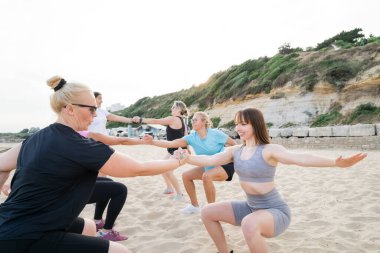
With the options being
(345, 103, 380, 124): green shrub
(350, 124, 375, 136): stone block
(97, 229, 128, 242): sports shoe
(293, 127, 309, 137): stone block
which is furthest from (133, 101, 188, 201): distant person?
(345, 103, 380, 124): green shrub

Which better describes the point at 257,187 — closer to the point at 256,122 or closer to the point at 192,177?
the point at 256,122

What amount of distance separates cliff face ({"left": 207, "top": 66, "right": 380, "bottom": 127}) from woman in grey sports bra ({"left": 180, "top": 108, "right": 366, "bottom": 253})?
1758cm

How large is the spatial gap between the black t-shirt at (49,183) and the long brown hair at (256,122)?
1.62 m

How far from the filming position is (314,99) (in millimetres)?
20844

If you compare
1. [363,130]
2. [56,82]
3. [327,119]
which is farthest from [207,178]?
[327,119]

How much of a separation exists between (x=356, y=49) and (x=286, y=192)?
66.0 feet

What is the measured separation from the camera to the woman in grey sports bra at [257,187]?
2.75 meters

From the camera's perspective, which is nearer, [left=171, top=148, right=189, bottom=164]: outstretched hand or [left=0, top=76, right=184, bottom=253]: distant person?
[left=0, top=76, right=184, bottom=253]: distant person

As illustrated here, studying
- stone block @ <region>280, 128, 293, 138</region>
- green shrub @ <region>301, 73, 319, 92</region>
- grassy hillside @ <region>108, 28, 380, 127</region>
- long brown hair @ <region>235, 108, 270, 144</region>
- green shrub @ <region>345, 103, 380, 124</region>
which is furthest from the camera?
green shrub @ <region>301, 73, 319, 92</region>

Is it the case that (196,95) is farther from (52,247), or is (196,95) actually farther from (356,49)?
(52,247)

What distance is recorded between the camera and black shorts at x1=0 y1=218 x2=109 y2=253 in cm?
182

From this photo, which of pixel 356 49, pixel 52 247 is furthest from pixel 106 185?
pixel 356 49

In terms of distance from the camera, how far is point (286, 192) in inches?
243

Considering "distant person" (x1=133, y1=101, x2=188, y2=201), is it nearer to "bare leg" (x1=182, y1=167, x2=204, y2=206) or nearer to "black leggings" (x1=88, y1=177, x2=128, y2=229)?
"bare leg" (x1=182, y1=167, x2=204, y2=206)
